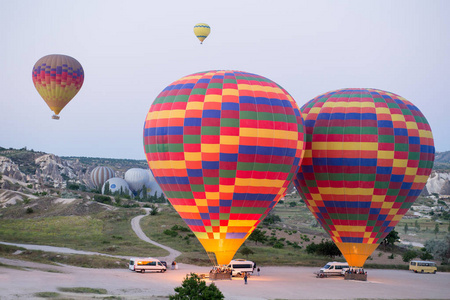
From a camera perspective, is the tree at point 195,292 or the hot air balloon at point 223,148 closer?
the tree at point 195,292

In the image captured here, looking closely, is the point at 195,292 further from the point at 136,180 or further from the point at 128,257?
Result: the point at 136,180

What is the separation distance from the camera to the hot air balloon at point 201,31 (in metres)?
60.3

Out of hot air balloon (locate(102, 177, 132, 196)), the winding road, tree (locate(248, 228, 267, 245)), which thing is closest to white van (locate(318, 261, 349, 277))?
the winding road

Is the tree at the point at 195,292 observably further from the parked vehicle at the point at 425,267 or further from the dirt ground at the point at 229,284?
the parked vehicle at the point at 425,267

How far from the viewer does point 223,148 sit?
116 ft

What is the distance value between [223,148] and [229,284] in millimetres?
9098

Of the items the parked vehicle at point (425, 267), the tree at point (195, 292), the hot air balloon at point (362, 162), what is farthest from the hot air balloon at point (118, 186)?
the tree at point (195, 292)

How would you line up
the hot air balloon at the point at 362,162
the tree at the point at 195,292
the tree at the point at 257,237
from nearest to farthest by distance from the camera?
the tree at the point at 195,292 < the hot air balloon at the point at 362,162 < the tree at the point at 257,237

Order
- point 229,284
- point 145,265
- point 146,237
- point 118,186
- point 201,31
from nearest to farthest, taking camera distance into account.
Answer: point 229,284 → point 145,265 → point 201,31 → point 146,237 → point 118,186

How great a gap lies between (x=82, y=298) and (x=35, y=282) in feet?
16.9

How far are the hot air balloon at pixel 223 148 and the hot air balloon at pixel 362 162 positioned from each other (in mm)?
3659

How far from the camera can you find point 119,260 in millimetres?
49094

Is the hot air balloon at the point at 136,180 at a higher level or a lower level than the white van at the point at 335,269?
higher

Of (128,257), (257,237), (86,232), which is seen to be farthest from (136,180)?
(128,257)
